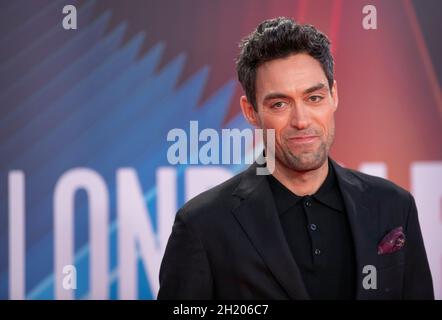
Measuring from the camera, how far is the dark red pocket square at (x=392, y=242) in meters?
1.83

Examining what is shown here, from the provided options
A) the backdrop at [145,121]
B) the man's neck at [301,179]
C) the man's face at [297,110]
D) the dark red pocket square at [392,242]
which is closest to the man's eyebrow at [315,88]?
the man's face at [297,110]

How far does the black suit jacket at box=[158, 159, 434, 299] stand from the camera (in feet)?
5.73

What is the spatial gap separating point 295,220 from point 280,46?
56 cm

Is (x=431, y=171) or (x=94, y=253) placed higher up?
(x=431, y=171)

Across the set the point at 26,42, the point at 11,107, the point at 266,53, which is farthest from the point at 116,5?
the point at 266,53

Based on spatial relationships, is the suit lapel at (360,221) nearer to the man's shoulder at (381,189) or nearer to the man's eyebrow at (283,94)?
the man's shoulder at (381,189)

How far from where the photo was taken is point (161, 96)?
130 inches

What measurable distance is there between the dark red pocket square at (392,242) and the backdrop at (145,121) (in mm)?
1420

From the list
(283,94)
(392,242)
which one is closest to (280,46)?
(283,94)
